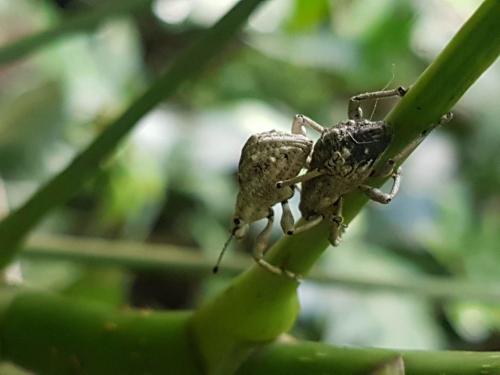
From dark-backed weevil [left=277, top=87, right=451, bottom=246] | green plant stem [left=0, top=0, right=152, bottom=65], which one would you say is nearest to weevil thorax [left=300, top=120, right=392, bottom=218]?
dark-backed weevil [left=277, top=87, right=451, bottom=246]

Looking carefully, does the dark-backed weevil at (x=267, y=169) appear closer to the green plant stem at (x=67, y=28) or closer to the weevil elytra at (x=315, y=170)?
the weevil elytra at (x=315, y=170)

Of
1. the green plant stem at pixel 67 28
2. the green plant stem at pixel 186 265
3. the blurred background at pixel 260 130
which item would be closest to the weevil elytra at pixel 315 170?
the green plant stem at pixel 186 265

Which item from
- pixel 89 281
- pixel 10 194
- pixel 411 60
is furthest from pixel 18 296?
pixel 411 60

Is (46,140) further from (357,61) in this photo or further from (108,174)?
(357,61)

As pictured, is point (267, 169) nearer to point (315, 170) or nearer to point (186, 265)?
A: point (315, 170)

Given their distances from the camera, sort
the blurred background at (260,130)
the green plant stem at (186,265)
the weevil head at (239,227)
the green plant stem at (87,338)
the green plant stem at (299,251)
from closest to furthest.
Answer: the green plant stem at (299,251) → the green plant stem at (87,338) → the weevil head at (239,227) → the green plant stem at (186,265) → the blurred background at (260,130)

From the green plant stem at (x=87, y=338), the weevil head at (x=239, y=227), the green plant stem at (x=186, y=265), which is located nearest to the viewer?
the green plant stem at (x=87, y=338)

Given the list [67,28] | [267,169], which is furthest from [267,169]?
[67,28]
